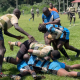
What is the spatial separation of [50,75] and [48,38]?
1.52 metres

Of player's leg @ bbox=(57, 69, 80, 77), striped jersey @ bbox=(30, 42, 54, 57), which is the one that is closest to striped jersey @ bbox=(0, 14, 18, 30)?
striped jersey @ bbox=(30, 42, 54, 57)

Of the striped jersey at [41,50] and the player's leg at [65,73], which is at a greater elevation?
the striped jersey at [41,50]

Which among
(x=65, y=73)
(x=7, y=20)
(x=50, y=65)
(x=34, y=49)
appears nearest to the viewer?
(x=65, y=73)

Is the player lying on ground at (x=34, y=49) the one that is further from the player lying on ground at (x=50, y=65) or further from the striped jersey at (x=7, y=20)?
the striped jersey at (x=7, y=20)

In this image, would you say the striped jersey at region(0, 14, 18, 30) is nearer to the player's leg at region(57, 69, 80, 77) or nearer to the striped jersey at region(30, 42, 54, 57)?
the striped jersey at region(30, 42, 54, 57)

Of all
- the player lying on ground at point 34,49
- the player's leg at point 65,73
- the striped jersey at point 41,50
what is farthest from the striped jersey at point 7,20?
the player's leg at point 65,73

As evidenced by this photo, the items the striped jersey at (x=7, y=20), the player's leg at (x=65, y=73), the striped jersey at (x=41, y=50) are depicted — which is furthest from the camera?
the striped jersey at (x=7, y=20)

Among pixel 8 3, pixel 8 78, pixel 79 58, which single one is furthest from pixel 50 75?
pixel 8 3

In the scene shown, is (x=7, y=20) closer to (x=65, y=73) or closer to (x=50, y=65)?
(x=50, y=65)

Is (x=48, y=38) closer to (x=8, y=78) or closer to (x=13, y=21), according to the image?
(x=13, y=21)

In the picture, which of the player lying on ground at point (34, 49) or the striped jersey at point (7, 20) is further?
the striped jersey at point (7, 20)

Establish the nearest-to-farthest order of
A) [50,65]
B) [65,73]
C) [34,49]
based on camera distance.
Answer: [65,73]
[50,65]
[34,49]

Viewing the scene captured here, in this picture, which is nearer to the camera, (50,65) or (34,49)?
(50,65)

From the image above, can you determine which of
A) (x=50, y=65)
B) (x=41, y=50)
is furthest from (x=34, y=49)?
(x=50, y=65)
